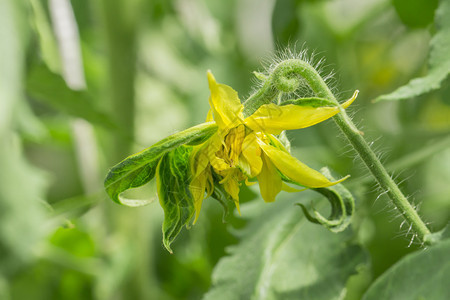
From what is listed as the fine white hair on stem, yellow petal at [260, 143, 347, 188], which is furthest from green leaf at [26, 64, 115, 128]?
yellow petal at [260, 143, 347, 188]

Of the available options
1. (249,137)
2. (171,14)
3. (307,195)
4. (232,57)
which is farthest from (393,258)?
(171,14)

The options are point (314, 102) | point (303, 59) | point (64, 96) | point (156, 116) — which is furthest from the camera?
point (156, 116)

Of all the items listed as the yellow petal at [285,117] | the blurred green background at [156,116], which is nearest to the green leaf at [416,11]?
the blurred green background at [156,116]

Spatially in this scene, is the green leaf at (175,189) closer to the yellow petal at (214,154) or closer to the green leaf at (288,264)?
the yellow petal at (214,154)

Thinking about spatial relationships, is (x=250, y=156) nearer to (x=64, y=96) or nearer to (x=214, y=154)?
(x=214, y=154)

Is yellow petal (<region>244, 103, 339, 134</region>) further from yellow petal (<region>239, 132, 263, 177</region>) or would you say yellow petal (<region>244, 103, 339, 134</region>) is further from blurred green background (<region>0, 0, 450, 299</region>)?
blurred green background (<region>0, 0, 450, 299</region>)

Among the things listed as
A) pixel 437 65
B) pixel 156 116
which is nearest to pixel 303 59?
pixel 437 65
